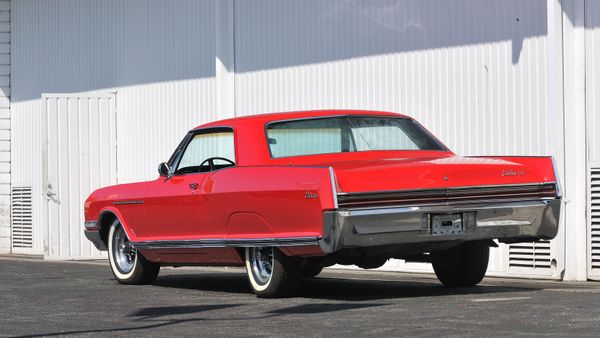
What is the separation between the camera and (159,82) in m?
20.5

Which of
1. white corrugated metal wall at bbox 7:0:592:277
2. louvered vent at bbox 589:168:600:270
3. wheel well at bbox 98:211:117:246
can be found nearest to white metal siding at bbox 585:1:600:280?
louvered vent at bbox 589:168:600:270

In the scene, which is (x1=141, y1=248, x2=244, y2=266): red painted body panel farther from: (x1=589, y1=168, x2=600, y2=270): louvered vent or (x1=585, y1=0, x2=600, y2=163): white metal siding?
(x1=585, y1=0, x2=600, y2=163): white metal siding

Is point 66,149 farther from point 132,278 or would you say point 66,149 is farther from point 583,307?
point 583,307

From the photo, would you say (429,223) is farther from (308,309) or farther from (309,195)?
(308,309)

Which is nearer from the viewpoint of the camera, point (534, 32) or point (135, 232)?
point (135, 232)

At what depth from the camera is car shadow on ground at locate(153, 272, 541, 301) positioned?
11.1m

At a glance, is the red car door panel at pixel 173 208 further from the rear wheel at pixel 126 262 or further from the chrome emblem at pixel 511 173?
the chrome emblem at pixel 511 173

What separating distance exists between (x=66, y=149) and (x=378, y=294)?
1034 centimetres

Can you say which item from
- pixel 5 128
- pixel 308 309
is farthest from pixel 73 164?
pixel 308 309

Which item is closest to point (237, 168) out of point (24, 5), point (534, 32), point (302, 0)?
point (534, 32)

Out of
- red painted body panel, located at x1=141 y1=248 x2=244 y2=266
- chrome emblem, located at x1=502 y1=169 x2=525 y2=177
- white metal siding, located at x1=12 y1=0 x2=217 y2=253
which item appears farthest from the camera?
white metal siding, located at x1=12 y1=0 x2=217 y2=253

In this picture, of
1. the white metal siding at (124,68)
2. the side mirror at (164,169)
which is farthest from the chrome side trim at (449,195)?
the white metal siding at (124,68)

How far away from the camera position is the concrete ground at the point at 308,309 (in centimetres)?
841

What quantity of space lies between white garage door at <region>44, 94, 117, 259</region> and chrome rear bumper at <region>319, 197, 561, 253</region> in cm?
1119
